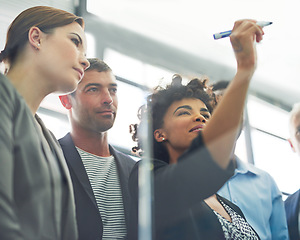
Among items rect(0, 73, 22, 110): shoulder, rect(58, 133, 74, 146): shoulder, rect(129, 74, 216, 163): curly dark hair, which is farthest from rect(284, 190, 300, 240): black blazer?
rect(0, 73, 22, 110): shoulder

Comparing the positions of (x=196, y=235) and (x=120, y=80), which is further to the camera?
(x=120, y=80)

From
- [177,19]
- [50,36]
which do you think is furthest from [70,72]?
[177,19]

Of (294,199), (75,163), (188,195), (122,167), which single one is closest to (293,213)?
(294,199)

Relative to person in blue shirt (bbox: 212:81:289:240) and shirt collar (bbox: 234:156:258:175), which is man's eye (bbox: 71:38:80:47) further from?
shirt collar (bbox: 234:156:258:175)

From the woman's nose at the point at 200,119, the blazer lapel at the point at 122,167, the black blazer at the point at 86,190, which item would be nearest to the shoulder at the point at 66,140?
the black blazer at the point at 86,190

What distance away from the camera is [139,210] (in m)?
0.86

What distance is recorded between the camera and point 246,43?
860 millimetres

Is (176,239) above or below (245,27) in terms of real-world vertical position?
below

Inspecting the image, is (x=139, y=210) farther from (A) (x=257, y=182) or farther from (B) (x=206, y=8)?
(B) (x=206, y=8)

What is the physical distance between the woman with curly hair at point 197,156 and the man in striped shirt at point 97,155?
4 centimetres

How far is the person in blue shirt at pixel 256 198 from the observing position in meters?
0.96

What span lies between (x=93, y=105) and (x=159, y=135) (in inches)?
7.0

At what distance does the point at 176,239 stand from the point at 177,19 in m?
0.57

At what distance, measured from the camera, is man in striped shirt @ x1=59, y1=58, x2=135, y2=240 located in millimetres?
875
